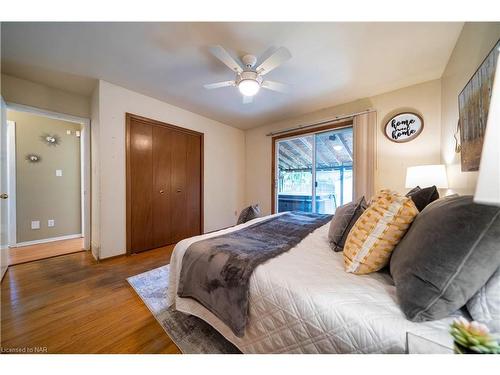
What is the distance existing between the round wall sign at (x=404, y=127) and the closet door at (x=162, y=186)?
11.3ft

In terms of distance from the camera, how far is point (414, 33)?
1631mm

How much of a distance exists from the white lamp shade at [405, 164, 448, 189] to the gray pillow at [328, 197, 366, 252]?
1246 millimetres

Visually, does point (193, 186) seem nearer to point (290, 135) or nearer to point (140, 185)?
point (140, 185)

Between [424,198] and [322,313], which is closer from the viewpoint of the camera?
[322,313]

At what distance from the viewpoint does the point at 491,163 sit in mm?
444

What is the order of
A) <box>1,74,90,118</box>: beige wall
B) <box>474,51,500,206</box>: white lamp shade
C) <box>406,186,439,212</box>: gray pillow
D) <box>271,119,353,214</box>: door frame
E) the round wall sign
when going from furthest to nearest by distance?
<box>271,119,353,214</box>: door frame, the round wall sign, <box>1,74,90,118</box>: beige wall, <box>406,186,439,212</box>: gray pillow, <box>474,51,500,206</box>: white lamp shade

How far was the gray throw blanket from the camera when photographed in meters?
0.98

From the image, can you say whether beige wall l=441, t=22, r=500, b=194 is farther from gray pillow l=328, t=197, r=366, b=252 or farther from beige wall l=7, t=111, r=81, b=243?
beige wall l=7, t=111, r=81, b=243

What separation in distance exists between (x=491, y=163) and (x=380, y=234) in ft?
1.79

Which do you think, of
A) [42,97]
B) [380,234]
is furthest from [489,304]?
[42,97]

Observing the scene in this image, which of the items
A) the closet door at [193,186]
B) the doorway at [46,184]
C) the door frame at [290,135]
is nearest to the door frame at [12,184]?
the doorway at [46,184]

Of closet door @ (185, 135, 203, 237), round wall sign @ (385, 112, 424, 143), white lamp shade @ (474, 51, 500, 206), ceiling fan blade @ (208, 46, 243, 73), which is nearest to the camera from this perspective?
white lamp shade @ (474, 51, 500, 206)

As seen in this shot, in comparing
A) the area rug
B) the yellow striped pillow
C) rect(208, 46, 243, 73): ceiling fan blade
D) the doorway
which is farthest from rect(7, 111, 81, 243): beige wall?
the yellow striped pillow

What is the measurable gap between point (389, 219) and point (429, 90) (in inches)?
105
